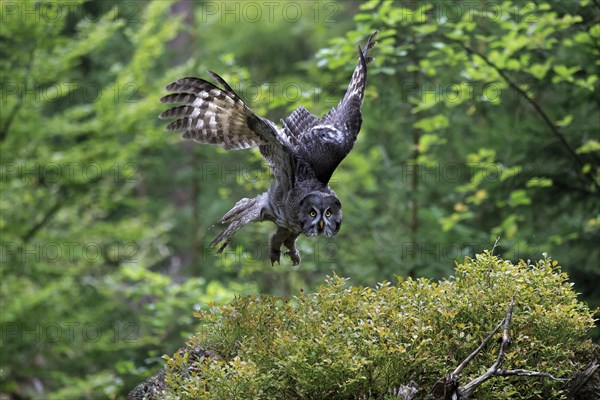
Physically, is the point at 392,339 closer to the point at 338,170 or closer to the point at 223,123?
the point at 223,123

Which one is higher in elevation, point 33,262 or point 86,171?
point 86,171

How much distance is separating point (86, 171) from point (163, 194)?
746 centimetres

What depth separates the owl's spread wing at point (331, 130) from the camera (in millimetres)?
4152

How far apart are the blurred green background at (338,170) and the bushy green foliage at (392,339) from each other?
1.68m

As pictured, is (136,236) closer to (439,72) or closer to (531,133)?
(439,72)

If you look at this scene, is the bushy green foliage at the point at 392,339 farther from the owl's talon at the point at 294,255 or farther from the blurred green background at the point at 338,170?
the blurred green background at the point at 338,170

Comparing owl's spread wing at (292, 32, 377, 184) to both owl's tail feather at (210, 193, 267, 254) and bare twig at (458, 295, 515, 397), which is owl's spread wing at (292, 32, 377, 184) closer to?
owl's tail feather at (210, 193, 267, 254)

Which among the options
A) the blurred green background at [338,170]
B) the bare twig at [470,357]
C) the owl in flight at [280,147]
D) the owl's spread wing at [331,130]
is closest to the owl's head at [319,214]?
the owl in flight at [280,147]

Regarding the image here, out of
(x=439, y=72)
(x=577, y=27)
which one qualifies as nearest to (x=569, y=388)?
(x=577, y=27)

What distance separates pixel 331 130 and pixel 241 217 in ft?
2.58

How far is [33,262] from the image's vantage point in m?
10.4

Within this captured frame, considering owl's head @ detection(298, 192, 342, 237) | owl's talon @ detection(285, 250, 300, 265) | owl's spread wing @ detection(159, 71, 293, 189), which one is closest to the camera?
owl's head @ detection(298, 192, 342, 237)

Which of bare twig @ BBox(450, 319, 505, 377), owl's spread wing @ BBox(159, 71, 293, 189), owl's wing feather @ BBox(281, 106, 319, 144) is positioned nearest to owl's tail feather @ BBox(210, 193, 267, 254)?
owl's spread wing @ BBox(159, 71, 293, 189)

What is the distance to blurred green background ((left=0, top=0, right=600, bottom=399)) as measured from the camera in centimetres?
745
